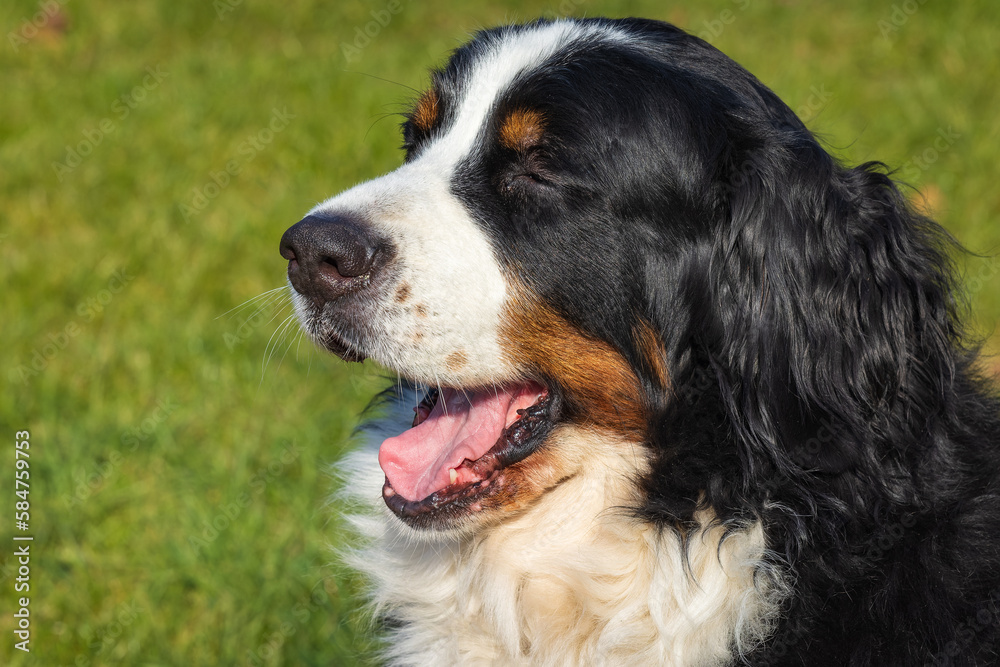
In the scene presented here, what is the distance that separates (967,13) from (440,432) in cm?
861

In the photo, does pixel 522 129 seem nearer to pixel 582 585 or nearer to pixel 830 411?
pixel 830 411

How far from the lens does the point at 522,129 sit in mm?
2730

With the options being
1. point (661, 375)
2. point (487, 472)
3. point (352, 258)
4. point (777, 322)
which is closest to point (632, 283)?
point (661, 375)

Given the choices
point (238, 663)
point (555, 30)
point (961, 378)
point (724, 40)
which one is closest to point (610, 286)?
point (555, 30)

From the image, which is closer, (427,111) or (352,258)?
(352,258)

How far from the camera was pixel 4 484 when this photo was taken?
176 inches

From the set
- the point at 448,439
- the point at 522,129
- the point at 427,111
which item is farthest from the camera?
the point at 427,111

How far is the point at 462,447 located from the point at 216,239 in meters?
4.43

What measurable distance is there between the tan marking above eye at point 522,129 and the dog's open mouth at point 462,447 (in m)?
0.67

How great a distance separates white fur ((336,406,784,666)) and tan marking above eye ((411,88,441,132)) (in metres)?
1.09

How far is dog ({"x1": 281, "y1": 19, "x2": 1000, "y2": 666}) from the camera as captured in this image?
2.47 m

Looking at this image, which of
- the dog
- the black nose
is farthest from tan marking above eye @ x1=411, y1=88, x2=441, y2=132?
the black nose

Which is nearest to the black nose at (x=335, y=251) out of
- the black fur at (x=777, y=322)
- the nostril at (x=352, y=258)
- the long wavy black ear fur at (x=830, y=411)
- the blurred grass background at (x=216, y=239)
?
the nostril at (x=352, y=258)

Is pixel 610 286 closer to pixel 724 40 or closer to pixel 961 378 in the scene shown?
pixel 961 378
